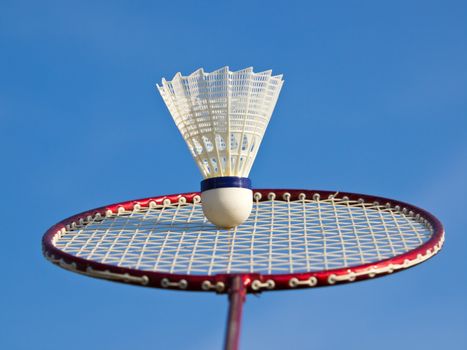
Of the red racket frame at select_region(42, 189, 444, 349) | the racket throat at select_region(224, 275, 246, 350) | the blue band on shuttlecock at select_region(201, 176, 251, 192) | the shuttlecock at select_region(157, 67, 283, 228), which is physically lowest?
the racket throat at select_region(224, 275, 246, 350)

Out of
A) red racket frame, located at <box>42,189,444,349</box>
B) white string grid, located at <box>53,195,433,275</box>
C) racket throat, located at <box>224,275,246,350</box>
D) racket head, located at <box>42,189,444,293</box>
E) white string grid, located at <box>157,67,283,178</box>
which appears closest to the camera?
racket throat, located at <box>224,275,246,350</box>

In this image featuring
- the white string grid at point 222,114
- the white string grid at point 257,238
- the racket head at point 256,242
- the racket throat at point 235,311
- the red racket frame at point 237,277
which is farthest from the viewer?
the white string grid at point 222,114

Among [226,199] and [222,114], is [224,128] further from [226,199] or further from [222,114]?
[226,199]

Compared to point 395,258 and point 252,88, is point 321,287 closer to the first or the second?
point 395,258

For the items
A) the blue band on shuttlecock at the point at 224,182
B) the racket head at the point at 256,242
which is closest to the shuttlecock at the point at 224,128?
the blue band on shuttlecock at the point at 224,182

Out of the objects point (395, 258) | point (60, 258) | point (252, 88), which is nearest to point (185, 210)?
point (252, 88)

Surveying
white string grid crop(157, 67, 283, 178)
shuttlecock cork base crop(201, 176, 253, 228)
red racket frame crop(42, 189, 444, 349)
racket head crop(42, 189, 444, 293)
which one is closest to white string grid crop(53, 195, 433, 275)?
racket head crop(42, 189, 444, 293)

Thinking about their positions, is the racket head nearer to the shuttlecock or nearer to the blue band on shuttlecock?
the shuttlecock

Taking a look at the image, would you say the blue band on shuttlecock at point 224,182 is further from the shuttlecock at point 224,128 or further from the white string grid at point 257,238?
the white string grid at point 257,238
